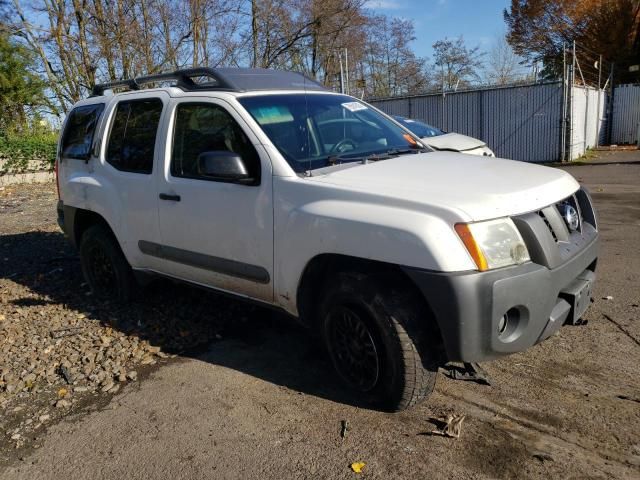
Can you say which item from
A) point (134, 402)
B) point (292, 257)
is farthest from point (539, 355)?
point (134, 402)

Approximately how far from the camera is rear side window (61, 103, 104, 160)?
5359mm

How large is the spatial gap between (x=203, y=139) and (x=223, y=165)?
0.69m

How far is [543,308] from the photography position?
3.03 meters

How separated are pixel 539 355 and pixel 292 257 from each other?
6.05 feet

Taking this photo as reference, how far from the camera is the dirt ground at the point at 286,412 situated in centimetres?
292

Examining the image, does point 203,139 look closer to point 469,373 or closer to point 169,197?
point 169,197

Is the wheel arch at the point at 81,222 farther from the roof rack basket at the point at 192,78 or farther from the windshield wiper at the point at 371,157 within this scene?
the windshield wiper at the point at 371,157

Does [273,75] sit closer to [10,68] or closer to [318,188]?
[318,188]

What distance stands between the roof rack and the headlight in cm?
212

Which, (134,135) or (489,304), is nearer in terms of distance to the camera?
(489,304)

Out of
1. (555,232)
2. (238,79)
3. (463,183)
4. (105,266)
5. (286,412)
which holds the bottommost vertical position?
(286,412)

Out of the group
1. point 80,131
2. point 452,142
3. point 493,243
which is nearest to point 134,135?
point 80,131

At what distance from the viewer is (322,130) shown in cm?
414

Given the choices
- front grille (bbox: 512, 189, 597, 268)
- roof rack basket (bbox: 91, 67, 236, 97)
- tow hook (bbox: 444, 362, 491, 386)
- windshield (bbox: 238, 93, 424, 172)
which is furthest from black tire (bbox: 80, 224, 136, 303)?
front grille (bbox: 512, 189, 597, 268)
